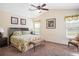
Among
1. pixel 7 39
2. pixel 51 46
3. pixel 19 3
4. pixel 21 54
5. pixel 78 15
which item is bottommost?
pixel 21 54

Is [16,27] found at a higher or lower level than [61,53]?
higher

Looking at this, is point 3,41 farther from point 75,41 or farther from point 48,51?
point 75,41

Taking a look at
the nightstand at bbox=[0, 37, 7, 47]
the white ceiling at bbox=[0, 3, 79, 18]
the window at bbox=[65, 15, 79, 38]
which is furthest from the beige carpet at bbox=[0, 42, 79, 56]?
the white ceiling at bbox=[0, 3, 79, 18]

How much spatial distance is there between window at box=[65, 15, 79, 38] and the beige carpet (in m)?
0.25

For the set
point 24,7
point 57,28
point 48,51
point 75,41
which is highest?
point 24,7

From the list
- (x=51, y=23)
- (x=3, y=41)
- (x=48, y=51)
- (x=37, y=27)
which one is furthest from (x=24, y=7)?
(x=48, y=51)

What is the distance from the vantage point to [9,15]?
2.06 m

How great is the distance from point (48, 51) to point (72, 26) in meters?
0.67

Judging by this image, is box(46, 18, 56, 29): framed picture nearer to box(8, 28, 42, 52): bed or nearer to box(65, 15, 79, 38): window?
box(65, 15, 79, 38): window

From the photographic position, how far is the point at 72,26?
214 cm

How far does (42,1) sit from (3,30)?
0.91 metres

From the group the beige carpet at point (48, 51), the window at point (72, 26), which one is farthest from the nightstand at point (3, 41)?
the window at point (72, 26)

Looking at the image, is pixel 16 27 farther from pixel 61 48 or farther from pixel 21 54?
pixel 61 48

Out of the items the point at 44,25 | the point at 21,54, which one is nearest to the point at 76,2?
the point at 44,25
